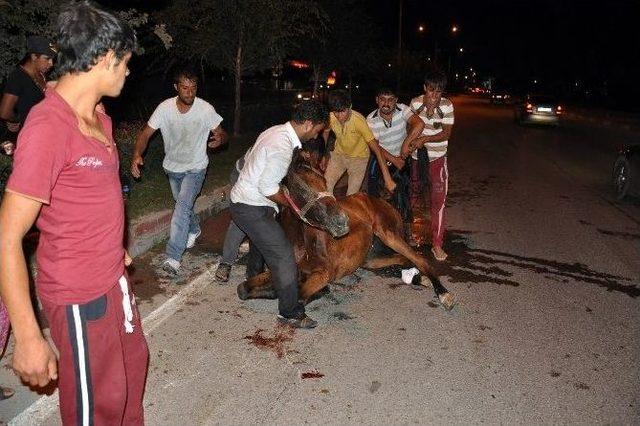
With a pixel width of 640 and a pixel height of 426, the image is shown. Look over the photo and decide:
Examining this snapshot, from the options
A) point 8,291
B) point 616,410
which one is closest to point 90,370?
point 8,291

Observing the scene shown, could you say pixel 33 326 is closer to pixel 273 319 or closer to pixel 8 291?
pixel 8 291

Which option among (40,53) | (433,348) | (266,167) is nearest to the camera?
(266,167)

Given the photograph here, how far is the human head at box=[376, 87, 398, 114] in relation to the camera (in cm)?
637

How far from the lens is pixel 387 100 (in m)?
6.37

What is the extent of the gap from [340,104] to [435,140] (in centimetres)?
113

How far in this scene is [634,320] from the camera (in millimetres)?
4762

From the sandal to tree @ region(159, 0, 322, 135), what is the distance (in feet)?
36.8

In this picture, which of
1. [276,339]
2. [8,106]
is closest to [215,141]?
[8,106]

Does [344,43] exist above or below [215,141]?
above

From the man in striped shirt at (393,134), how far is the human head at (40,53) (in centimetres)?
354

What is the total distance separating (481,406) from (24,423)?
8.96 feet

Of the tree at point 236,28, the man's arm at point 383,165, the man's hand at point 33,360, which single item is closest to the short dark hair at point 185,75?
the man's arm at point 383,165

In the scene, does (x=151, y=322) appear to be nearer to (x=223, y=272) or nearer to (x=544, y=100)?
(x=223, y=272)

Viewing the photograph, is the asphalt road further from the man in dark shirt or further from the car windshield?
the car windshield
